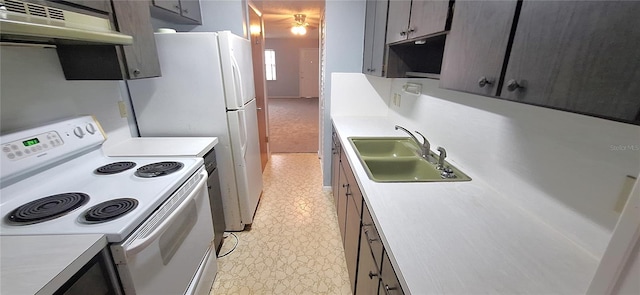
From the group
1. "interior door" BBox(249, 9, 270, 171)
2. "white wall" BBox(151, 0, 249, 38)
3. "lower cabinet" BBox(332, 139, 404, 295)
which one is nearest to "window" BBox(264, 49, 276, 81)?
"interior door" BBox(249, 9, 270, 171)

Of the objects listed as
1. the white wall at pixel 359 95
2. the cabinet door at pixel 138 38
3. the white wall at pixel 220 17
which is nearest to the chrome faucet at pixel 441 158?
the white wall at pixel 359 95

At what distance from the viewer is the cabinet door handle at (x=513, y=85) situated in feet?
2.18

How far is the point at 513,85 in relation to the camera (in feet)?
2.21

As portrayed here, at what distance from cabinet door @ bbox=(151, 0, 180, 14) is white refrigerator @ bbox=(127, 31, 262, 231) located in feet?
0.62

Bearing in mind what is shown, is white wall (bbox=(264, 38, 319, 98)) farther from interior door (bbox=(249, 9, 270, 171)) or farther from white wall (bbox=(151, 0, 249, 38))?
white wall (bbox=(151, 0, 249, 38))

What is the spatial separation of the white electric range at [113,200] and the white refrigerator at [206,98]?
470mm

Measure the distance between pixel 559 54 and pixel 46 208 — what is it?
171cm

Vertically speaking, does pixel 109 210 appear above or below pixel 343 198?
above

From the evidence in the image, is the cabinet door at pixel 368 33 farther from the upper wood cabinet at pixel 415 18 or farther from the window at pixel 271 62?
the window at pixel 271 62

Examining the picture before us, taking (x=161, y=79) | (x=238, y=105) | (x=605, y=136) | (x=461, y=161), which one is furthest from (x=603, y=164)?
(x=161, y=79)

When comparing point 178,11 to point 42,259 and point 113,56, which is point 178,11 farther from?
point 42,259

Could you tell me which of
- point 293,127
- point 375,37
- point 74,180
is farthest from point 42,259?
point 293,127

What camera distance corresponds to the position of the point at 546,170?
0.92 m

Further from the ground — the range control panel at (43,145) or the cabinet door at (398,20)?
the cabinet door at (398,20)
